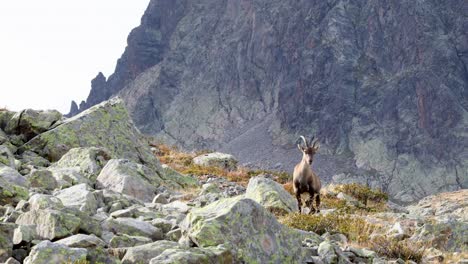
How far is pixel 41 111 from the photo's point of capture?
20.1 m

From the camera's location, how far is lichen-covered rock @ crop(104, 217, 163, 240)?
8.55m

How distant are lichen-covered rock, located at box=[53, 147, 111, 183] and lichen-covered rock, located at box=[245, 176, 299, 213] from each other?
4.61 metres

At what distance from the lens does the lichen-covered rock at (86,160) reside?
621 inches

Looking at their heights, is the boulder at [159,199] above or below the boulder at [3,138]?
below

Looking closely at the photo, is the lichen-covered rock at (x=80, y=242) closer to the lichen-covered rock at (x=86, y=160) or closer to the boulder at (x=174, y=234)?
the boulder at (x=174, y=234)

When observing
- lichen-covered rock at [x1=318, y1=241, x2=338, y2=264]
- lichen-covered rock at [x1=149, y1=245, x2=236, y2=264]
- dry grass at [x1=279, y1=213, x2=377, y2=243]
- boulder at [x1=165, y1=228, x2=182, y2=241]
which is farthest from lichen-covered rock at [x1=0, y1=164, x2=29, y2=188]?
lichen-covered rock at [x1=318, y1=241, x2=338, y2=264]

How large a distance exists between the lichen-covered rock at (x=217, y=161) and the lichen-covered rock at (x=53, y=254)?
67.0 feet

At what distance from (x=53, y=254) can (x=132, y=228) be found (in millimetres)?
2086

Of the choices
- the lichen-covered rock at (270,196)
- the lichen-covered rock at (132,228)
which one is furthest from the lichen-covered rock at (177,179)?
the lichen-covered rock at (132,228)

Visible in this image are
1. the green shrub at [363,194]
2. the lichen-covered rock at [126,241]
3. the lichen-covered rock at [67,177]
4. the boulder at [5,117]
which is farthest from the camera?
the green shrub at [363,194]

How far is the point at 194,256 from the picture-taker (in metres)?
6.99

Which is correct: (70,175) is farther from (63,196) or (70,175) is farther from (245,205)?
(245,205)

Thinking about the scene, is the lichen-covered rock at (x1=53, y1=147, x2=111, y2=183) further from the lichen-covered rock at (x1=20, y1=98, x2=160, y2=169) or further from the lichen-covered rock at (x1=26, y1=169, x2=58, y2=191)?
the lichen-covered rock at (x1=26, y1=169, x2=58, y2=191)

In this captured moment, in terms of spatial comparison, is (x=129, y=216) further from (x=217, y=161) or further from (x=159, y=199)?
(x=217, y=161)
